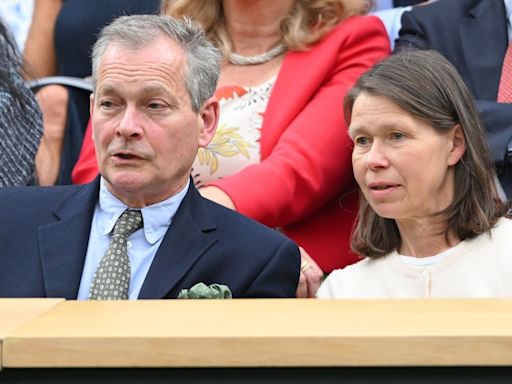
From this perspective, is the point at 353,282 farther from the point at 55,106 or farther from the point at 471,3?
the point at 55,106

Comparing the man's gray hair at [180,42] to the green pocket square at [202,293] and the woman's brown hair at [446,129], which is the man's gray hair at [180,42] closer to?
the woman's brown hair at [446,129]

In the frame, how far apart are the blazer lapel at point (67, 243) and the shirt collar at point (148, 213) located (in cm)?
3

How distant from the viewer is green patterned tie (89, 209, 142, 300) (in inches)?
93.4

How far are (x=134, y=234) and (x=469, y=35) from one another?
1291mm

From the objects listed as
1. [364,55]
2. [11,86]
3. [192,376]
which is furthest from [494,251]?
[11,86]

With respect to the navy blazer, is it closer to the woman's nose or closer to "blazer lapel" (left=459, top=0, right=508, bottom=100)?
the woman's nose

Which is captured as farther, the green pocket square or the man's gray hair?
the man's gray hair

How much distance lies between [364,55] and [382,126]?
0.79m

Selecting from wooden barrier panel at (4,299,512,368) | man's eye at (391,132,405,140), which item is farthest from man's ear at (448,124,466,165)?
wooden barrier panel at (4,299,512,368)

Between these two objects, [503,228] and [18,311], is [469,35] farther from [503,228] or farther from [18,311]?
[18,311]

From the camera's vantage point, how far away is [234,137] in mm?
3283

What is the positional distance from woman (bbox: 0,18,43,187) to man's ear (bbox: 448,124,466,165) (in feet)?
3.98

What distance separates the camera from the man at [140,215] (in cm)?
243

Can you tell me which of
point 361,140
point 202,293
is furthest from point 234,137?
point 202,293
